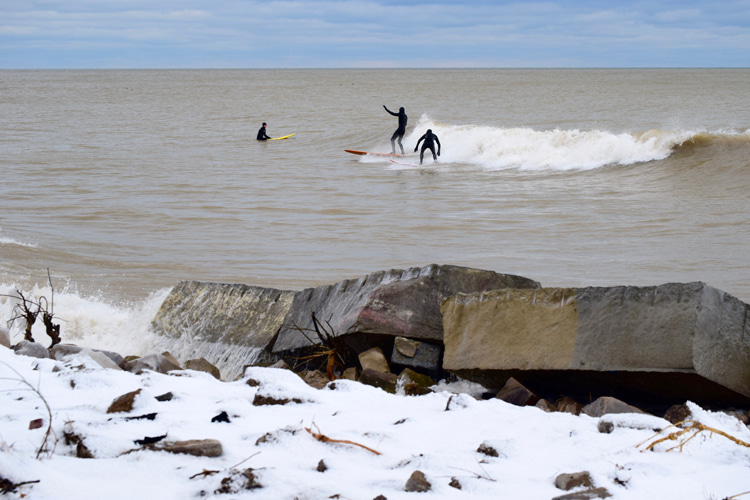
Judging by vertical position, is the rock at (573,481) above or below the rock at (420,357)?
above

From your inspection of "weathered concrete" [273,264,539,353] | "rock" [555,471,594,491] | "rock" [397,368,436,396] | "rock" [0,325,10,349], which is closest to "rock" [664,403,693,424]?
"rock" [555,471,594,491]

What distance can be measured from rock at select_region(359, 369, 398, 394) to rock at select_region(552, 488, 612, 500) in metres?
1.80

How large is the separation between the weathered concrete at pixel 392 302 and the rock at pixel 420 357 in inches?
2.3

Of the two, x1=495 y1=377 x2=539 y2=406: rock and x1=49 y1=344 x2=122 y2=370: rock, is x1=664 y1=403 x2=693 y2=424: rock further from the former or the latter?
x1=49 y1=344 x2=122 y2=370: rock

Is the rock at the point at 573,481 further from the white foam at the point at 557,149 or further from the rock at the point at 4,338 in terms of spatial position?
the white foam at the point at 557,149

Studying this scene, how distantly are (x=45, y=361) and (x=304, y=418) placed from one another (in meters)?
1.57

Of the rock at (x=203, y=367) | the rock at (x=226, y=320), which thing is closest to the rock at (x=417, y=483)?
the rock at (x=203, y=367)

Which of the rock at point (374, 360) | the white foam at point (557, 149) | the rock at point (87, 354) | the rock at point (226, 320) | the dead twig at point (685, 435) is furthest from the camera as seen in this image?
the white foam at point (557, 149)

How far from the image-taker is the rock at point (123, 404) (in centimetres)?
284

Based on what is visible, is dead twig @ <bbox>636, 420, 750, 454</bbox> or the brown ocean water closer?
dead twig @ <bbox>636, 420, 750, 454</bbox>

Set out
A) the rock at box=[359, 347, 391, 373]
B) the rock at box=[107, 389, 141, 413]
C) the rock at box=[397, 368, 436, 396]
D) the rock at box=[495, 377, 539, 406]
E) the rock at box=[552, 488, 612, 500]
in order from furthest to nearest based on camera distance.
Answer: the rock at box=[359, 347, 391, 373] → the rock at box=[397, 368, 436, 396] → the rock at box=[495, 377, 539, 406] → the rock at box=[107, 389, 141, 413] → the rock at box=[552, 488, 612, 500]

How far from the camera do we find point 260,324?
17.4 ft

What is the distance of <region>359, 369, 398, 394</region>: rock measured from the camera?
395 centimetres

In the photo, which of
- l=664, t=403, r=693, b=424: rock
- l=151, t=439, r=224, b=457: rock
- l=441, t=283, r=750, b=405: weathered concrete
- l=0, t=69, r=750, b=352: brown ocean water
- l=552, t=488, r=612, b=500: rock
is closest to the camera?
l=552, t=488, r=612, b=500: rock
